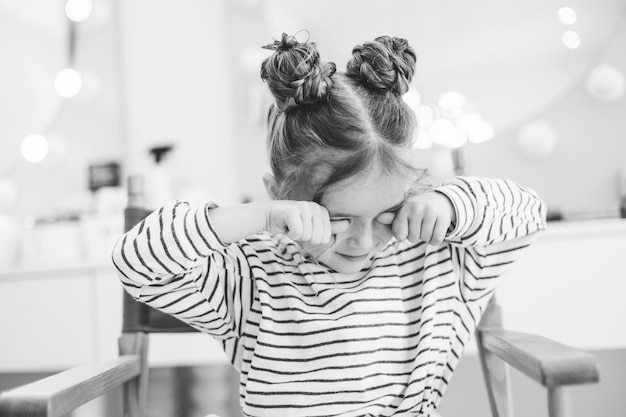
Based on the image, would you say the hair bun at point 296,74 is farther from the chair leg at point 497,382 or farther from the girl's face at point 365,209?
the chair leg at point 497,382

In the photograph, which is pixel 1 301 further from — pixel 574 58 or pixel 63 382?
pixel 574 58

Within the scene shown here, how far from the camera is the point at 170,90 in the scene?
1.48 m

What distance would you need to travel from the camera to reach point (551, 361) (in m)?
0.47

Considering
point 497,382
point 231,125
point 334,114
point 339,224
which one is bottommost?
point 497,382

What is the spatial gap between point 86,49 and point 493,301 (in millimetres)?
1272

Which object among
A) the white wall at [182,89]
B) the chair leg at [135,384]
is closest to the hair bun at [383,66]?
the chair leg at [135,384]

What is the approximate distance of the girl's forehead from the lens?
623mm

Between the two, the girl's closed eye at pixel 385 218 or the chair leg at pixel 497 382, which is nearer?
the girl's closed eye at pixel 385 218

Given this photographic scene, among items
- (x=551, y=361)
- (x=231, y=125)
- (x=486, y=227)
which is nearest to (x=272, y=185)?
(x=486, y=227)

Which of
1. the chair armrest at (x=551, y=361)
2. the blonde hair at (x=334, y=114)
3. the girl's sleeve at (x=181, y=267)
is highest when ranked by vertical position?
the blonde hair at (x=334, y=114)

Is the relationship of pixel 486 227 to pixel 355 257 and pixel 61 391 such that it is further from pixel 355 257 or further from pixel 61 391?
pixel 61 391

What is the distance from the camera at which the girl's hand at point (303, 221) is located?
0.60 m

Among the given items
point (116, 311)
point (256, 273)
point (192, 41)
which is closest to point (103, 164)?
point (192, 41)

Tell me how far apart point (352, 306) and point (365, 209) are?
16 centimetres
